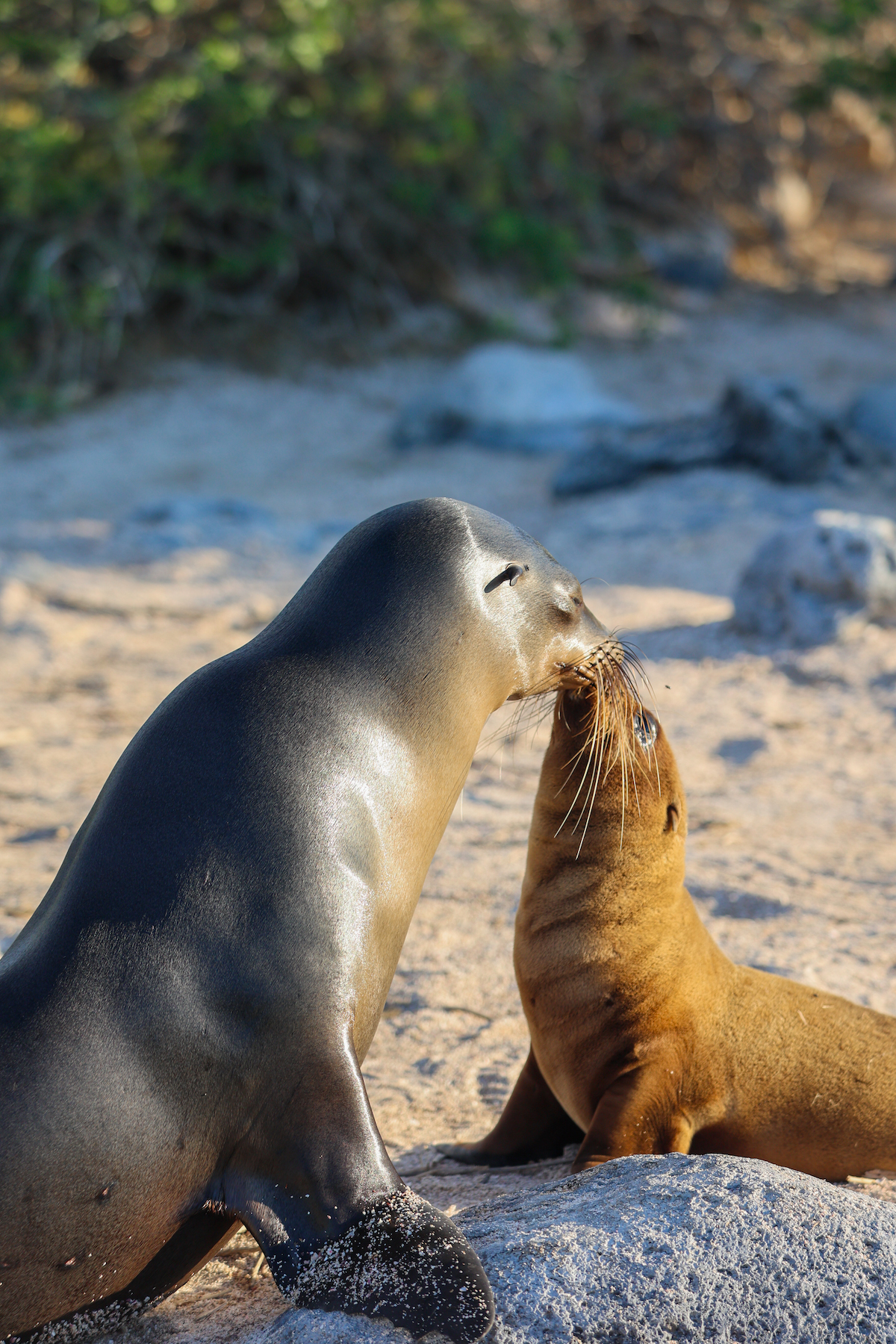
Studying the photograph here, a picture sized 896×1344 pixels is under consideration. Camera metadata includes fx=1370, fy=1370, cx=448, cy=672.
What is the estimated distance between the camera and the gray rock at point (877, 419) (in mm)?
9391

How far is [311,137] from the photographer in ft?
37.9

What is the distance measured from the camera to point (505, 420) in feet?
34.5

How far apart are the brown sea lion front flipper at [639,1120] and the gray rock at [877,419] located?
7403mm

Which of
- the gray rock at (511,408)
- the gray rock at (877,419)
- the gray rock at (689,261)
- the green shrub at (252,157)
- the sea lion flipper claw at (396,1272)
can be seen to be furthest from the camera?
the gray rock at (689,261)

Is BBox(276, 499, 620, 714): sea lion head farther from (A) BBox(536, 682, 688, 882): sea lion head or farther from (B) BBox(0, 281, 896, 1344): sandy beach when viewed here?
(B) BBox(0, 281, 896, 1344): sandy beach

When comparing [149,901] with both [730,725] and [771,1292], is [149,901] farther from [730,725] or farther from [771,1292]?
[730,725]

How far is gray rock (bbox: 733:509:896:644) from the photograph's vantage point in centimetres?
622

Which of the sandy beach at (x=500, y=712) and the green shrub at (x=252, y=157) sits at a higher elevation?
the green shrub at (x=252, y=157)

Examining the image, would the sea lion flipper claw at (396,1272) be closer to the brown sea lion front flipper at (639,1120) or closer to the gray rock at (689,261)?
the brown sea lion front flipper at (639,1120)

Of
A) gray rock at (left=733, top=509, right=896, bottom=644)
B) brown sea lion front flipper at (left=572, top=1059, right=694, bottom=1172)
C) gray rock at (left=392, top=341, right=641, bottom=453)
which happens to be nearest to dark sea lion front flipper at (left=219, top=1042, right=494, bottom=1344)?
brown sea lion front flipper at (left=572, top=1059, right=694, bottom=1172)

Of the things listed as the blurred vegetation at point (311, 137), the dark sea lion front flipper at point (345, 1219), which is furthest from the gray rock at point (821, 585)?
the blurred vegetation at point (311, 137)

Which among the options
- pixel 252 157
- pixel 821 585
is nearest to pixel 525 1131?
pixel 821 585

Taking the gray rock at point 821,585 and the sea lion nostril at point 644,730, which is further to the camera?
the gray rock at point 821,585

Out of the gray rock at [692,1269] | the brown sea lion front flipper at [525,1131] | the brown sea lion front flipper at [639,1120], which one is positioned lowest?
the brown sea lion front flipper at [525,1131]
